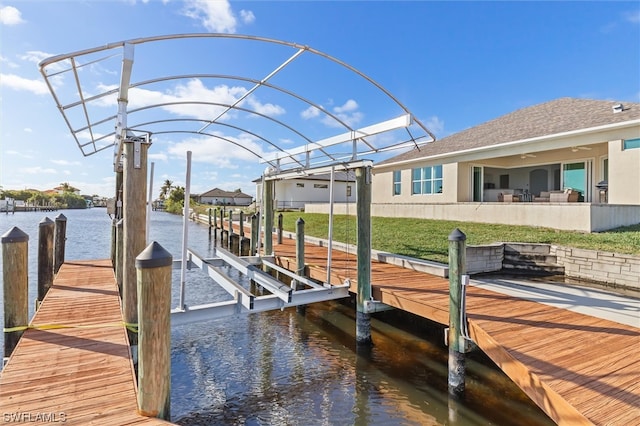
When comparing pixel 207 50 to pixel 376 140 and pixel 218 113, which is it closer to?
pixel 218 113

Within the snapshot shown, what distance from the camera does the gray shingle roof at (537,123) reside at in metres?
13.0

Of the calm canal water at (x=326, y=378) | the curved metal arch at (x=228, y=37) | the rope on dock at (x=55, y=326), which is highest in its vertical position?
the curved metal arch at (x=228, y=37)

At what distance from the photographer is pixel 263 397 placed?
16.7ft

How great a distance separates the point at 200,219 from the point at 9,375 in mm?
37246

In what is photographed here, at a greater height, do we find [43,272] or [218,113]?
[218,113]

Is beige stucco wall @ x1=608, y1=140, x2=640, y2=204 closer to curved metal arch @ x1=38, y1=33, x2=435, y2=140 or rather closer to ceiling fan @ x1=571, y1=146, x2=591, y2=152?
ceiling fan @ x1=571, y1=146, x2=591, y2=152

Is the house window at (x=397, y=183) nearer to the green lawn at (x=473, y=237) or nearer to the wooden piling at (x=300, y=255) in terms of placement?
the green lawn at (x=473, y=237)

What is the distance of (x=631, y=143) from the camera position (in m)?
11.5

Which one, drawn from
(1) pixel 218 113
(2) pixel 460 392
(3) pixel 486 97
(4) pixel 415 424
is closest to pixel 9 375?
(4) pixel 415 424

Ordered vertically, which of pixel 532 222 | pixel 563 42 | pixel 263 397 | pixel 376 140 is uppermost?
pixel 563 42

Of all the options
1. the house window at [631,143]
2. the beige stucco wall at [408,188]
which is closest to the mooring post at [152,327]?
the house window at [631,143]

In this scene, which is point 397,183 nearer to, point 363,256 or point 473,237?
point 473,237

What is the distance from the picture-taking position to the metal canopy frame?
15.7ft

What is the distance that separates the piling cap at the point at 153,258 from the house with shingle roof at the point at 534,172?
11.5 metres
